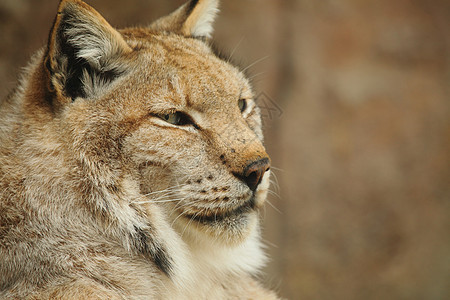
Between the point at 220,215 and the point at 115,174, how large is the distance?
0.71 metres

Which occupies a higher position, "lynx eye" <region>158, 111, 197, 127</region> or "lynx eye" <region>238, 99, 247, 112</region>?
"lynx eye" <region>238, 99, 247, 112</region>

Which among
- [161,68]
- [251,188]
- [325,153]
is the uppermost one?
[161,68]

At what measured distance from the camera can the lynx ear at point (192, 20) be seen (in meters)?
4.45

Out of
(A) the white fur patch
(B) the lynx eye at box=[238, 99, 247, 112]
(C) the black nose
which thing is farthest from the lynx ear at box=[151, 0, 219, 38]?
(C) the black nose

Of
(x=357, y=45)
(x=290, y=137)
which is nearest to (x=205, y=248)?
(x=290, y=137)

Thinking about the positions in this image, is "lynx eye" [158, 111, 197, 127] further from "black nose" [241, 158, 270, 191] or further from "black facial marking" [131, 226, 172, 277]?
"black facial marking" [131, 226, 172, 277]

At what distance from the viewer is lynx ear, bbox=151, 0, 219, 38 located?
4.45 metres

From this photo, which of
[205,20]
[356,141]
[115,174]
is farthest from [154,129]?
[356,141]

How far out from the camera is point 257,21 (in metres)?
7.70

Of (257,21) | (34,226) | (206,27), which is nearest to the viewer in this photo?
(34,226)

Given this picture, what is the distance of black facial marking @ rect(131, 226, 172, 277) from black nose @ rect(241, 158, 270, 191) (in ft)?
2.26

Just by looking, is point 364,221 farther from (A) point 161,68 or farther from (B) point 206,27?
(A) point 161,68

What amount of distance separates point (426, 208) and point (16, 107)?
21.4ft

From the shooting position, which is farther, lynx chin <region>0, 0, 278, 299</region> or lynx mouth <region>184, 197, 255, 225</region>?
lynx mouth <region>184, 197, 255, 225</region>
